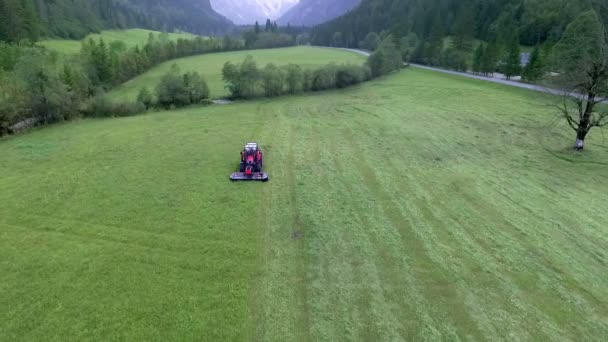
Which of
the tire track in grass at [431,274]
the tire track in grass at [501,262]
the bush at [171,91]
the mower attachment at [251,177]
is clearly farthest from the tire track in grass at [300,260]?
the bush at [171,91]

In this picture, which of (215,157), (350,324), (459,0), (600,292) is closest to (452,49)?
(459,0)

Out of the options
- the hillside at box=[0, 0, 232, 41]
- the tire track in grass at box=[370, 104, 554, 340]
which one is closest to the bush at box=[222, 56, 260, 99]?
the tire track in grass at box=[370, 104, 554, 340]

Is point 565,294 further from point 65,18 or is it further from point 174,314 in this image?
point 65,18

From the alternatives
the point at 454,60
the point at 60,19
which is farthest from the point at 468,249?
the point at 60,19

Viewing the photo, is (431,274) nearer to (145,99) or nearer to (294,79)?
(145,99)

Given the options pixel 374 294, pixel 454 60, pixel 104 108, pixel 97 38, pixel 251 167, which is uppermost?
pixel 97 38

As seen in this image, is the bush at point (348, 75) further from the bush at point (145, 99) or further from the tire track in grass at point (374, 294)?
the tire track in grass at point (374, 294)

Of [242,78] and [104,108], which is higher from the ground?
[242,78]
